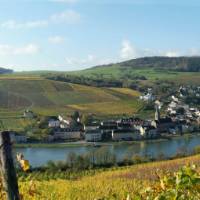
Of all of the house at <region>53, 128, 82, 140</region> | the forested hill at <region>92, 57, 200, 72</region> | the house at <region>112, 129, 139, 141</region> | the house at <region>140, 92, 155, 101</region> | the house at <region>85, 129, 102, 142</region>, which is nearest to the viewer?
the house at <region>85, 129, 102, 142</region>

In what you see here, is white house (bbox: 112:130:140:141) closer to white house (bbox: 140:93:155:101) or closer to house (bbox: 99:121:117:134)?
house (bbox: 99:121:117:134)

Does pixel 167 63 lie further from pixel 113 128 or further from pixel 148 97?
pixel 113 128

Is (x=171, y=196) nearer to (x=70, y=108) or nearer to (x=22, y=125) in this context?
(x=22, y=125)

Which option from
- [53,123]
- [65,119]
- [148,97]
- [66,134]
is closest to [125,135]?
[66,134]

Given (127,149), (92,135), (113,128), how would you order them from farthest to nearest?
(113,128)
(92,135)
(127,149)

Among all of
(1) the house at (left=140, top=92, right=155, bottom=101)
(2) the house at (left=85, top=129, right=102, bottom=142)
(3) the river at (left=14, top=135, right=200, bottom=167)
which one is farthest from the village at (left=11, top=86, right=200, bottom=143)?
(1) the house at (left=140, top=92, right=155, bottom=101)

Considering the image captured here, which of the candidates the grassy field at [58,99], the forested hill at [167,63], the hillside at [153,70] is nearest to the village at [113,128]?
the grassy field at [58,99]
